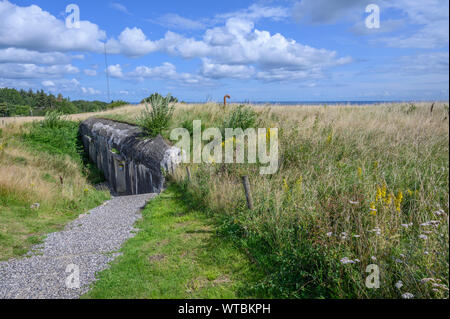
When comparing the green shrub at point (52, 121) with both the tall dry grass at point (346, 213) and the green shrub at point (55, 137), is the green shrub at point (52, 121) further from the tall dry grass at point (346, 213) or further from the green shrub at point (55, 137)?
the tall dry grass at point (346, 213)

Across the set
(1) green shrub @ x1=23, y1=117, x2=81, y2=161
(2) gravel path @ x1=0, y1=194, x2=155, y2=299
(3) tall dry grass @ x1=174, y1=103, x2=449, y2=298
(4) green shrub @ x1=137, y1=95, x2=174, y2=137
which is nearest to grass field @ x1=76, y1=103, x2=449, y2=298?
(3) tall dry grass @ x1=174, y1=103, x2=449, y2=298

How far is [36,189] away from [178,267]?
19.8ft

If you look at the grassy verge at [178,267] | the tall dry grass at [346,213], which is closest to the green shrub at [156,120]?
the tall dry grass at [346,213]

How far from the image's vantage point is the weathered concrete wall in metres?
8.91

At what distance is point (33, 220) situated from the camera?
662 cm

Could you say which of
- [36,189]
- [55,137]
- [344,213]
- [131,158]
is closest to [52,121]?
[55,137]

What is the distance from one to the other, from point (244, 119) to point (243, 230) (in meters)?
6.04

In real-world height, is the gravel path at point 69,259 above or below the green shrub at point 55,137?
below

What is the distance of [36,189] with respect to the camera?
7918 mm

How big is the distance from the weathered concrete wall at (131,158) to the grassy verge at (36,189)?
1.03 m

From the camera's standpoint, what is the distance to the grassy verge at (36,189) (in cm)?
595

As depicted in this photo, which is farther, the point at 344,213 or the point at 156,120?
the point at 156,120

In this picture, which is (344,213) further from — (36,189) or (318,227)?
(36,189)

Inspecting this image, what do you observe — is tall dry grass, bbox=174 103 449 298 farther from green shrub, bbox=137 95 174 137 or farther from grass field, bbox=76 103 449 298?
green shrub, bbox=137 95 174 137
